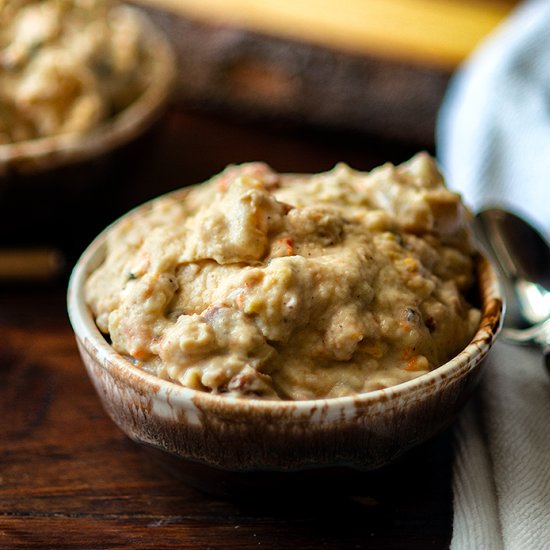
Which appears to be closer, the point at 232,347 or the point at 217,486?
the point at 232,347

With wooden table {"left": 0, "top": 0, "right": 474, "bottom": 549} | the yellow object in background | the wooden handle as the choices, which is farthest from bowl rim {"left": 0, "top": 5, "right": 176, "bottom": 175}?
the yellow object in background

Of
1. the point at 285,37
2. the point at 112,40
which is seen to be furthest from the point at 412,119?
the point at 112,40

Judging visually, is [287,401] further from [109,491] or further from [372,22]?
[372,22]

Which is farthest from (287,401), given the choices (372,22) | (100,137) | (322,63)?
(372,22)

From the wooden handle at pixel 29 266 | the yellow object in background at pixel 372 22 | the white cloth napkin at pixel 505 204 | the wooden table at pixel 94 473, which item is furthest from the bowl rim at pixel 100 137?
the white cloth napkin at pixel 505 204

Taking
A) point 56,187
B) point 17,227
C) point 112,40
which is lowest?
point 17,227

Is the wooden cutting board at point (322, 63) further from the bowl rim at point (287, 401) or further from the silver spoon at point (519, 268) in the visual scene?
the bowl rim at point (287, 401)

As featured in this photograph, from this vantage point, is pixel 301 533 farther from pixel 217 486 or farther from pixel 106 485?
pixel 106 485

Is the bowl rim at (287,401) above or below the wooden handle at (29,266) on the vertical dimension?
above
